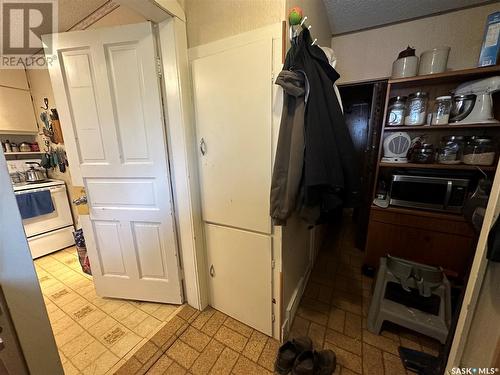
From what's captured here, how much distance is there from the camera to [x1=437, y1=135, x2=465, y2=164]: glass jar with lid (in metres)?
1.68

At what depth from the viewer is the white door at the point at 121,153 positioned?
1312 mm

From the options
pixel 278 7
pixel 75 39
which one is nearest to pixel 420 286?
pixel 278 7

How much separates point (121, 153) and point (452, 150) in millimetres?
2601

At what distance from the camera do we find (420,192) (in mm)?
1753

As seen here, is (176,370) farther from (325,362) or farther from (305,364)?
(325,362)

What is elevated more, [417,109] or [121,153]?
[417,109]

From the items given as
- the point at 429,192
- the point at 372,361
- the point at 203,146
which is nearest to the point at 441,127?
the point at 429,192

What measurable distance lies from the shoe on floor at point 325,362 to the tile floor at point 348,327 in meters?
0.06

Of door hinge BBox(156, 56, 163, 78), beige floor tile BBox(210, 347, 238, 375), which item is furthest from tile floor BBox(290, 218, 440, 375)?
door hinge BBox(156, 56, 163, 78)

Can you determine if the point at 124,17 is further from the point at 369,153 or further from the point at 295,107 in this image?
the point at 369,153

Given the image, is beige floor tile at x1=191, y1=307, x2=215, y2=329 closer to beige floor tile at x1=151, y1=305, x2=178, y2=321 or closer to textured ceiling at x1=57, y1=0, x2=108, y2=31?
beige floor tile at x1=151, y1=305, x2=178, y2=321

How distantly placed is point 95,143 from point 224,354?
5.50 ft

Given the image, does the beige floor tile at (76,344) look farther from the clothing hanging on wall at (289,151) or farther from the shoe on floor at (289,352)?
the clothing hanging on wall at (289,151)

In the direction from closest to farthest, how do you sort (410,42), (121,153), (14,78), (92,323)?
1. (121,153)
2. (92,323)
3. (410,42)
4. (14,78)
